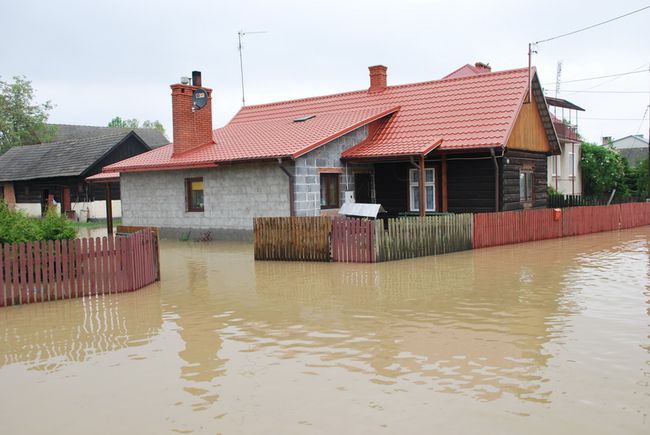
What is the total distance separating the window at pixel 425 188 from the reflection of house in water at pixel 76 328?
12.8 metres

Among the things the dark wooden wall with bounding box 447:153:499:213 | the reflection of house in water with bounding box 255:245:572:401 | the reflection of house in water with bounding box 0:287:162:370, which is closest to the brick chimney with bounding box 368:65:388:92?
the dark wooden wall with bounding box 447:153:499:213

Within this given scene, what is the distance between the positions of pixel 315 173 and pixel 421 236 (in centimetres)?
540

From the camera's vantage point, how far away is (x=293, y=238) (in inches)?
647

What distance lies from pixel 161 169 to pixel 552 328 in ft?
62.1

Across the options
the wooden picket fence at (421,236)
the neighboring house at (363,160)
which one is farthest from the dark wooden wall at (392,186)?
the wooden picket fence at (421,236)

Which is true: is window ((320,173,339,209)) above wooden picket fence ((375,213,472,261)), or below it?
above

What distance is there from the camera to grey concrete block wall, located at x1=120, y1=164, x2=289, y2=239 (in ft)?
69.3

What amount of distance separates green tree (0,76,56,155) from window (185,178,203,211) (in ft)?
141

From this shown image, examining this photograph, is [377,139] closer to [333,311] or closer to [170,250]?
[170,250]

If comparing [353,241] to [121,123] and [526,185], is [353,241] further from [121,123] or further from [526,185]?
[121,123]

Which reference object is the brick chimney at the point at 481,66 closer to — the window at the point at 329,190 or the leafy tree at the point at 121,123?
the window at the point at 329,190

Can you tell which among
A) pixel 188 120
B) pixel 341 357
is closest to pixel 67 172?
pixel 188 120

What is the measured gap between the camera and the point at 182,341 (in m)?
8.27

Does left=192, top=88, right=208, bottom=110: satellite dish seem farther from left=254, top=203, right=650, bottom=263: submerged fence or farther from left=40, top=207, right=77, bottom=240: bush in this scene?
left=40, top=207, right=77, bottom=240: bush
